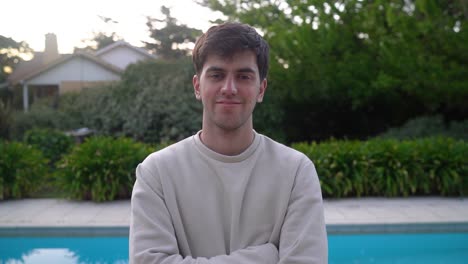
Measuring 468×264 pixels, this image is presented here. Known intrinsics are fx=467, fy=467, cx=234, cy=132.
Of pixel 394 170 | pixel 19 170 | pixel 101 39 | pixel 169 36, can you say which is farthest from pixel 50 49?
pixel 394 170

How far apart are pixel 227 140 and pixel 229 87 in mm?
196

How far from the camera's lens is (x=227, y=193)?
5.18 feet

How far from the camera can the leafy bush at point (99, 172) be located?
6.92 metres

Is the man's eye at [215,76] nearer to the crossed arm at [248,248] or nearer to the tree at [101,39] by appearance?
the crossed arm at [248,248]

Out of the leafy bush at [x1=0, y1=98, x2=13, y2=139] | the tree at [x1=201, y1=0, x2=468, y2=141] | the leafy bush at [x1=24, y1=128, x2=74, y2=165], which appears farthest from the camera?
the leafy bush at [x1=0, y1=98, x2=13, y2=139]

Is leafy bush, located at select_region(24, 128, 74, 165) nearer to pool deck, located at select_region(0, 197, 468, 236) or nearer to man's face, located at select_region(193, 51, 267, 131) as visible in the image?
pool deck, located at select_region(0, 197, 468, 236)

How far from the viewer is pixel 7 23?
11398 mm

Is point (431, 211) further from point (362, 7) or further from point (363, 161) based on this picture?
point (362, 7)

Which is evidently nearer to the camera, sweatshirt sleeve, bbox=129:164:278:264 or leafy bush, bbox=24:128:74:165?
sweatshirt sleeve, bbox=129:164:278:264

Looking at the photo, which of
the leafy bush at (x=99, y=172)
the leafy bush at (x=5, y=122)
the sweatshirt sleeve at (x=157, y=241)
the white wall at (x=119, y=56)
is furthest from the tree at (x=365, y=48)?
the white wall at (x=119, y=56)

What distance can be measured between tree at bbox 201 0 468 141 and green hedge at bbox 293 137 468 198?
2.08 m

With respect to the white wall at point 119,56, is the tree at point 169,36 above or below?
above

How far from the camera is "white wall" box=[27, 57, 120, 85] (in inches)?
749

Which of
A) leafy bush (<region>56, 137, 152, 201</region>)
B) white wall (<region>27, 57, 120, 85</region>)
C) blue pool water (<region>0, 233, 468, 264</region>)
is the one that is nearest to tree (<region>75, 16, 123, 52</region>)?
white wall (<region>27, 57, 120, 85</region>)
